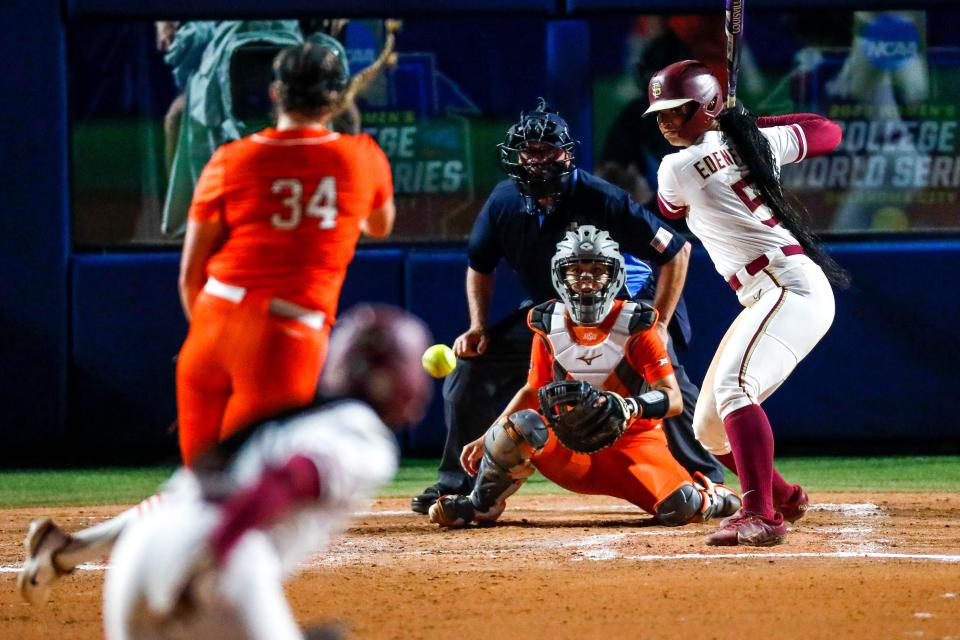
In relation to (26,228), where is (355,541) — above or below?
below

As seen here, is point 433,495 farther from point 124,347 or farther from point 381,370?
point 381,370

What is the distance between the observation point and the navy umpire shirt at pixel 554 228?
21.9 ft

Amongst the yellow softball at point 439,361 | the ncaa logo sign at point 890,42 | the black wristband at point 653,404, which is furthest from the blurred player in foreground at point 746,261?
the ncaa logo sign at point 890,42

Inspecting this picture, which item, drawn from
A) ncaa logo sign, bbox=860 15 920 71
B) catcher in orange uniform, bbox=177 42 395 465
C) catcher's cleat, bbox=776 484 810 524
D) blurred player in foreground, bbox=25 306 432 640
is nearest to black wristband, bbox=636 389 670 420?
catcher's cleat, bbox=776 484 810 524

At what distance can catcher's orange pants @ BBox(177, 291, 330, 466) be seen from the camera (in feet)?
12.6

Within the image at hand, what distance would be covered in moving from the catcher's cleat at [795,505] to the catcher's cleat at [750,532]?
327mm

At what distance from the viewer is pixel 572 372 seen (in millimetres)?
6156

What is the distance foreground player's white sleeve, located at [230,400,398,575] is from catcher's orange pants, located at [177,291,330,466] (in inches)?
36.0

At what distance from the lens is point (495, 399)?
6.94 meters

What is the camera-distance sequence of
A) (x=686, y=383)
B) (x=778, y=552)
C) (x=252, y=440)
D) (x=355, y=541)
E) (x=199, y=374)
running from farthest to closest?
(x=686, y=383), (x=355, y=541), (x=778, y=552), (x=199, y=374), (x=252, y=440)

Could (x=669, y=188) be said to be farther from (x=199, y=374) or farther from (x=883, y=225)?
(x=883, y=225)

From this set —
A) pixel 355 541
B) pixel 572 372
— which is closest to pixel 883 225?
pixel 572 372

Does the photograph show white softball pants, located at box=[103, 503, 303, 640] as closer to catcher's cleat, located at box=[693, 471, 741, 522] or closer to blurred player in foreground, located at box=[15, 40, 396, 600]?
blurred player in foreground, located at box=[15, 40, 396, 600]

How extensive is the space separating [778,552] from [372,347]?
115 inches
